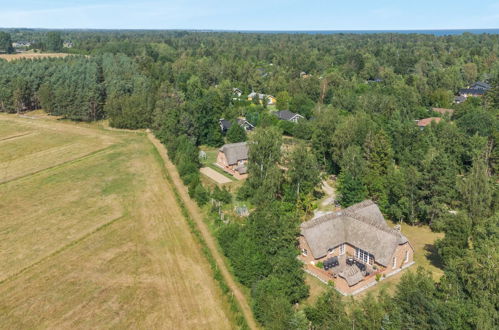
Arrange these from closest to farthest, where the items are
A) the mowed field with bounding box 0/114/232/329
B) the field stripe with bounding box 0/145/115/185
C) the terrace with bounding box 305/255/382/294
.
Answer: the mowed field with bounding box 0/114/232/329, the terrace with bounding box 305/255/382/294, the field stripe with bounding box 0/145/115/185

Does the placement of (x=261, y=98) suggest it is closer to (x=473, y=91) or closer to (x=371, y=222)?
(x=473, y=91)

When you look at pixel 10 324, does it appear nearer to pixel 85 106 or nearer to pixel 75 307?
pixel 75 307

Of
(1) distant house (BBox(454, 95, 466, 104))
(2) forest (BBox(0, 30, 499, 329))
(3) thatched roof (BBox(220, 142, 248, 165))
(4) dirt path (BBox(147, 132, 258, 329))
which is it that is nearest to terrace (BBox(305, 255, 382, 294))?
(2) forest (BBox(0, 30, 499, 329))

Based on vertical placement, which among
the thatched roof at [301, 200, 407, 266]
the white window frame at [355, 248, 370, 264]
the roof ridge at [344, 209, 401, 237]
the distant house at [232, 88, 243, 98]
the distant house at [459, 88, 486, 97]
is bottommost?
the white window frame at [355, 248, 370, 264]

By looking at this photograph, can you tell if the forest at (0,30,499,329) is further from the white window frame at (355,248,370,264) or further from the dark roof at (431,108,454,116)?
the white window frame at (355,248,370,264)

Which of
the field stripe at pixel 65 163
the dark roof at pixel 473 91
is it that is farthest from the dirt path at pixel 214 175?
the dark roof at pixel 473 91

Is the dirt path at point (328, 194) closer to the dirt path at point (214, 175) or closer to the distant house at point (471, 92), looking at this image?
the dirt path at point (214, 175)

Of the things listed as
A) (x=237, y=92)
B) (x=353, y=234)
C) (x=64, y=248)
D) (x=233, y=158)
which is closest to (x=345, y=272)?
(x=353, y=234)
